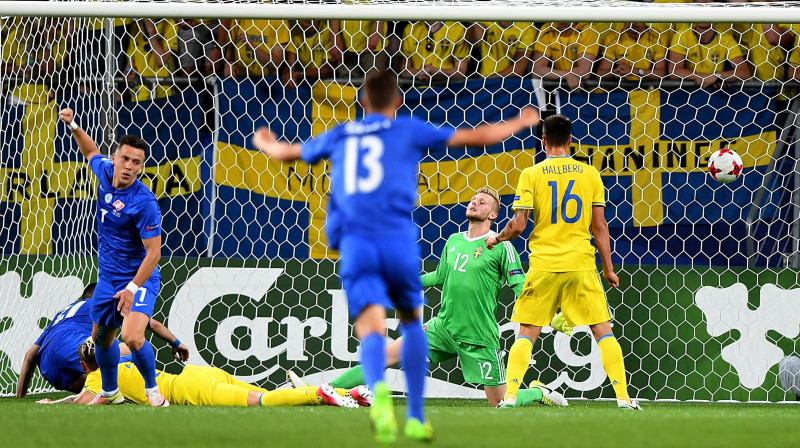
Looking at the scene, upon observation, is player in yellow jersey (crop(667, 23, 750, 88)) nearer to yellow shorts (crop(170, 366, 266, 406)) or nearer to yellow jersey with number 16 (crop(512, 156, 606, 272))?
yellow jersey with number 16 (crop(512, 156, 606, 272))

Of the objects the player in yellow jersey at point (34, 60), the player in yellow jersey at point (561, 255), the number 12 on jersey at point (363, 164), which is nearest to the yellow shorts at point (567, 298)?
the player in yellow jersey at point (561, 255)

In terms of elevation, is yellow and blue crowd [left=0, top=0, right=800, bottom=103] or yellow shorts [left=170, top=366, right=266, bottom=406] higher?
yellow and blue crowd [left=0, top=0, right=800, bottom=103]

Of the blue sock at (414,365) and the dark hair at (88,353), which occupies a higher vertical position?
the blue sock at (414,365)

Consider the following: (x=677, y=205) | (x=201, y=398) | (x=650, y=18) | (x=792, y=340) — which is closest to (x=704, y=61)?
(x=677, y=205)

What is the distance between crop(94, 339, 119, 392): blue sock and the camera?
624cm

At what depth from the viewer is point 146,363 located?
627 cm

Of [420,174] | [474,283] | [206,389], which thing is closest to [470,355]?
[474,283]

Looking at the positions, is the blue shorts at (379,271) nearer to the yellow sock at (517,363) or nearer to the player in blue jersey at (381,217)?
the player in blue jersey at (381,217)

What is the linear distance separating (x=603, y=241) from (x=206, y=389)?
2.69 meters

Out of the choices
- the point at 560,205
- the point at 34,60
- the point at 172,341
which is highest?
the point at 34,60

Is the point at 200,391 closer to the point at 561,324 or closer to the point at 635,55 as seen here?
the point at 561,324

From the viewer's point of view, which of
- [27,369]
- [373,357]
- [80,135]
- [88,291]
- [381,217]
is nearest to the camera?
[373,357]

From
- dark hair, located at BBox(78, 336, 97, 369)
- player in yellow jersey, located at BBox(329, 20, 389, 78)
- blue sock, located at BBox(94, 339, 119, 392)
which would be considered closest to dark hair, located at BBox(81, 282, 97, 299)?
dark hair, located at BBox(78, 336, 97, 369)

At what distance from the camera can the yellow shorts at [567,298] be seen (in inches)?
242
